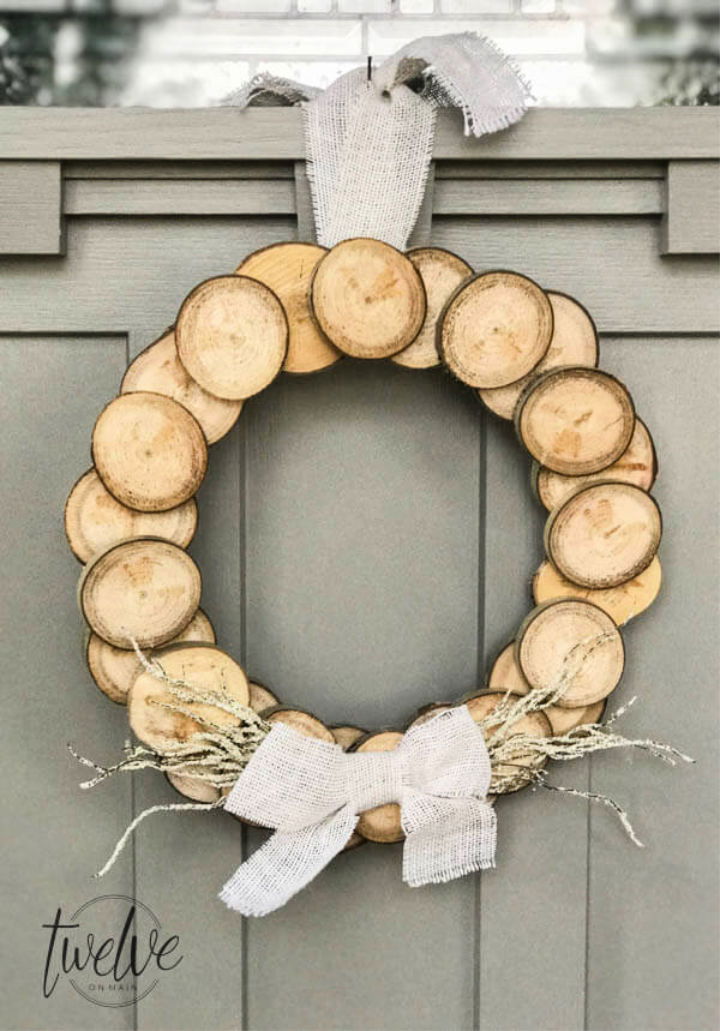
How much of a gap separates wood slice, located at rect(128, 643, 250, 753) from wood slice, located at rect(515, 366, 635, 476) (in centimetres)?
36

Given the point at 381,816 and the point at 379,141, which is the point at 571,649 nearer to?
the point at 381,816

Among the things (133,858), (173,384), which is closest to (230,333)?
(173,384)

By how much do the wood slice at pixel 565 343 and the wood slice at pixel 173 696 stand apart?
360mm

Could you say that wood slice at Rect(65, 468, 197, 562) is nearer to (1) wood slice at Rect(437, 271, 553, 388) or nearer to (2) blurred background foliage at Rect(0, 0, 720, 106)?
(1) wood slice at Rect(437, 271, 553, 388)

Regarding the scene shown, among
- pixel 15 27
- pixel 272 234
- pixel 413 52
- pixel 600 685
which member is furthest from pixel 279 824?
pixel 15 27

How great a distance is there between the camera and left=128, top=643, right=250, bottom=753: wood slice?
87 centimetres

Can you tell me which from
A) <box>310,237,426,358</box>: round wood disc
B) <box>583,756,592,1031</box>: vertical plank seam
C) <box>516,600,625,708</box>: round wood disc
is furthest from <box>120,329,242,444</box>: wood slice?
<box>583,756,592,1031</box>: vertical plank seam

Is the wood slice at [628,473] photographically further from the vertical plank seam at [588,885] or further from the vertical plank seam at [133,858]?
the vertical plank seam at [133,858]

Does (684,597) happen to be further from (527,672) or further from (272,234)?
(272,234)

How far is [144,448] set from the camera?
0.86 m

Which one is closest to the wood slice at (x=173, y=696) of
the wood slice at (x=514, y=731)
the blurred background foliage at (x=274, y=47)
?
the wood slice at (x=514, y=731)

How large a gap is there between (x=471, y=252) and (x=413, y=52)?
0.20m

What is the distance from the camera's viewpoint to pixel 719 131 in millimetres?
948

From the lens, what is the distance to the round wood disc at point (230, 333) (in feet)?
2.84
